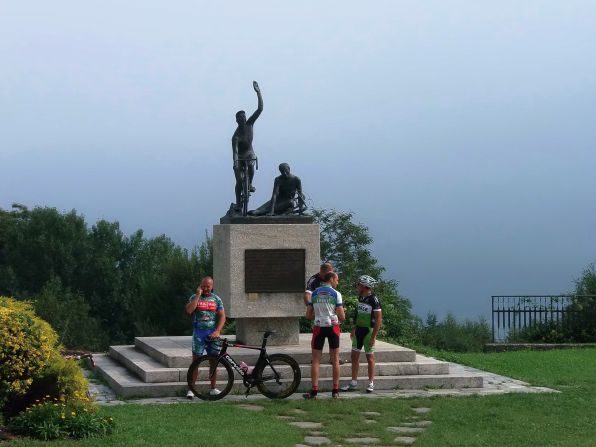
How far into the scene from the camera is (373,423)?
1238 centimetres

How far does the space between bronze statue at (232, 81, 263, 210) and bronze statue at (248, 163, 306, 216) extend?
51cm

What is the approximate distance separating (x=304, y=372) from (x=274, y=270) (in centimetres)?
→ 208

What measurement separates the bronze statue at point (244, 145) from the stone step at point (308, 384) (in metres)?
3.63

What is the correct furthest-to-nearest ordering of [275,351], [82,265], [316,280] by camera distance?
[82,265] → [275,351] → [316,280]

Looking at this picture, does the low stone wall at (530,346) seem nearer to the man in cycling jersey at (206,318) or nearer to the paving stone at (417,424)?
the man in cycling jersey at (206,318)

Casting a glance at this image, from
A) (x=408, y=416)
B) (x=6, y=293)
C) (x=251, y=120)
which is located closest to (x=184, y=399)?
(x=408, y=416)

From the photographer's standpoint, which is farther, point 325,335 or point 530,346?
point 530,346

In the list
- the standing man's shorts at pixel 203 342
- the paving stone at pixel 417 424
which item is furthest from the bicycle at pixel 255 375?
the paving stone at pixel 417 424

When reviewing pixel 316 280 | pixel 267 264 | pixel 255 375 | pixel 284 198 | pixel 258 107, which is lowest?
pixel 255 375

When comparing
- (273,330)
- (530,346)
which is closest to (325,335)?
(273,330)

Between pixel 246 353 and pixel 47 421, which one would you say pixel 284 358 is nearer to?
pixel 246 353

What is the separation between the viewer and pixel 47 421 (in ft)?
36.5

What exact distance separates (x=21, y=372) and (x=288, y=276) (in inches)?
252

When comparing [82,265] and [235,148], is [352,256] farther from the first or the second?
[82,265]
